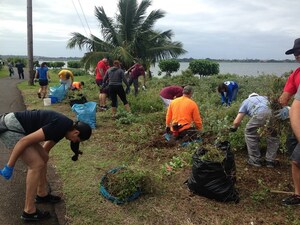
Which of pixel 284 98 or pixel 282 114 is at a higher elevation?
pixel 284 98

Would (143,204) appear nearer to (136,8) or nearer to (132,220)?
(132,220)

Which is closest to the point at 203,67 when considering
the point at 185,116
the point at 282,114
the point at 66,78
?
the point at 66,78

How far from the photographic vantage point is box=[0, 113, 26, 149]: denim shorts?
363 cm

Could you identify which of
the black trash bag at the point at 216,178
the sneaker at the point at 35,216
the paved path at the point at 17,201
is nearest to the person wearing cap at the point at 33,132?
the sneaker at the point at 35,216

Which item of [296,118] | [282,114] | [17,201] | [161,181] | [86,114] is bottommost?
[17,201]

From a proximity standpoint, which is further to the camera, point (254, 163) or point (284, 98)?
point (254, 163)

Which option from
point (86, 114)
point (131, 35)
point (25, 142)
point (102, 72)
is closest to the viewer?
point (25, 142)

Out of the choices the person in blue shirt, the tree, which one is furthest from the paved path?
the tree

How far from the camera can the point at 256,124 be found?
520cm

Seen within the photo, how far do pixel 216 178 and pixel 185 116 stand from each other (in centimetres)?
237

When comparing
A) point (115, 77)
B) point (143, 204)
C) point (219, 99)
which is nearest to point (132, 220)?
point (143, 204)

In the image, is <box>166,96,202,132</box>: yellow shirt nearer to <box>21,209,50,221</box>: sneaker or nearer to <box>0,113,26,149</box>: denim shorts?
<box>21,209,50,221</box>: sneaker

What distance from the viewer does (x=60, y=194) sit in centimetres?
455

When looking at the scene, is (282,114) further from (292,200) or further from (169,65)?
(169,65)
